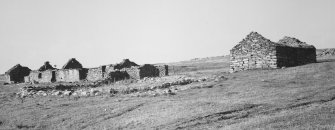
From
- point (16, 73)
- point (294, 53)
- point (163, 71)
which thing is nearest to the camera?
point (294, 53)

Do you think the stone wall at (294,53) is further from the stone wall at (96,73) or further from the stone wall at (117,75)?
the stone wall at (96,73)

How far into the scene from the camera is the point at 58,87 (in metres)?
35.3

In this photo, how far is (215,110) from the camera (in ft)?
45.0

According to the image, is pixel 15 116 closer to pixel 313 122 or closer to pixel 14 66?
pixel 313 122

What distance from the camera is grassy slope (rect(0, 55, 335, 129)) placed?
1154 centimetres

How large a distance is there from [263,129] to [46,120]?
1079 cm

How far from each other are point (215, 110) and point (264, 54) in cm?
1690

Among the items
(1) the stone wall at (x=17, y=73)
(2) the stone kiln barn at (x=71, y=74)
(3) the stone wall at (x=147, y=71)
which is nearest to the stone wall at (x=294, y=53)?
(3) the stone wall at (x=147, y=71)

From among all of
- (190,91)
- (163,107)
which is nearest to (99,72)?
(190,91)

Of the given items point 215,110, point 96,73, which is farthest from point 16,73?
point 215,110

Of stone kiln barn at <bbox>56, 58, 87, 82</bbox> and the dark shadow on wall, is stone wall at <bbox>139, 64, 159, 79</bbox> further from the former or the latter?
stone kiln barn at <bbox>56, 58, 87, 82</bbox>

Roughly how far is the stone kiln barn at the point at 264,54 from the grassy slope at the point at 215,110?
6.79 meters

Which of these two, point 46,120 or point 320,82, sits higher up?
point 320,82

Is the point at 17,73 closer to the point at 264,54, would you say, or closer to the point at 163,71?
the point at 163,71
